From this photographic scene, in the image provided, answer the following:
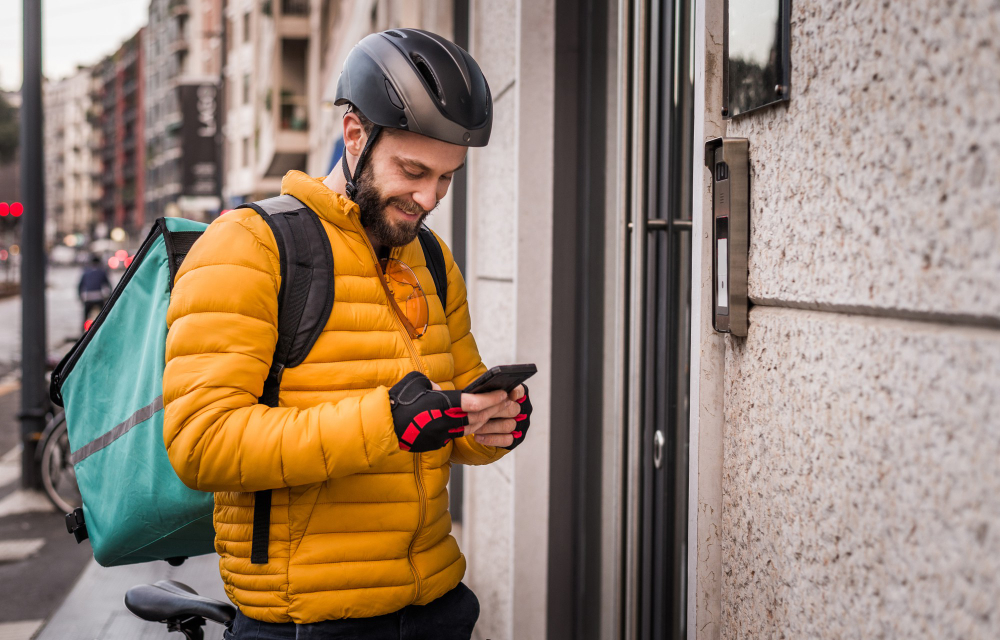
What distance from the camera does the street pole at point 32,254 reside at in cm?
613

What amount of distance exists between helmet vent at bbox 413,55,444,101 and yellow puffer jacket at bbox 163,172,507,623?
0.31 m

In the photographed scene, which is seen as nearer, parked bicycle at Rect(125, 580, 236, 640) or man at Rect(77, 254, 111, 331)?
parked bicycle at Rect(125, 580, 236, 640)

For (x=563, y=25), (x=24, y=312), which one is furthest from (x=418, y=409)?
(x=24, y=312)

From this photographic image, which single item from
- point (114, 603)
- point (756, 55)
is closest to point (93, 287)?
point (114, 603)

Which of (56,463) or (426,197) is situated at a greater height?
(426,197)

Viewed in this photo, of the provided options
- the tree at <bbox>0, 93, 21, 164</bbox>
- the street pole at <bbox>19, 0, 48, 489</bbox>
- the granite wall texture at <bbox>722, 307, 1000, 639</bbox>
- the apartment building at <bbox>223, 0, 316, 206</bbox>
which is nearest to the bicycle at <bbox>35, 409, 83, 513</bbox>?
the street pole at <bbox>19, 0, 48, 489</bbox>

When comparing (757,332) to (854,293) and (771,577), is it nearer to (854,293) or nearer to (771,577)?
(854,293)

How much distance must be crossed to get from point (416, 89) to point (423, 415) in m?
0.69

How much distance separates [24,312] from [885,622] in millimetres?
6672

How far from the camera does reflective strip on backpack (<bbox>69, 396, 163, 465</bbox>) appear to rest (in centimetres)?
164

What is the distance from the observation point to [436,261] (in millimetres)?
1892

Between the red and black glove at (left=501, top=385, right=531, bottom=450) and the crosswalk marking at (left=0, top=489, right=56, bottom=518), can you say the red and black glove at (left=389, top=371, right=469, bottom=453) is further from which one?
the crosswalk marking at (left=0, top=489, right=56, bottom=518)

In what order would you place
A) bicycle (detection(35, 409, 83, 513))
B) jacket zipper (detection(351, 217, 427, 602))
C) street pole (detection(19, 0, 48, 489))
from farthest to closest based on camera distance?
street pole (detection(19, 0, 48, 489)) < bicycle (detection(35, 409, 83, 513)) < jacket zipper (detection(351, 217, 427, 602))

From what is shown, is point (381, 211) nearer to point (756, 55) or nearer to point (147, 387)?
point (147, 387)
